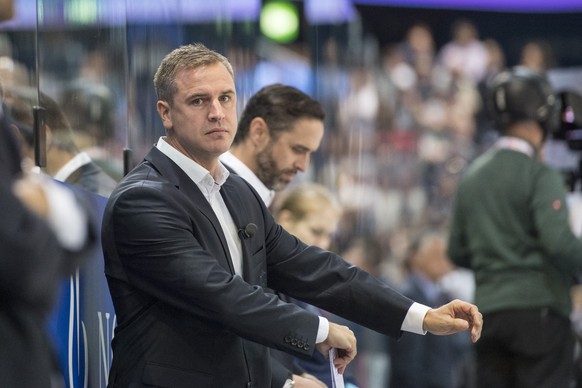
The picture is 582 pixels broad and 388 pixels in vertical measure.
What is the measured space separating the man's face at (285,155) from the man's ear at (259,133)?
2 centimetres

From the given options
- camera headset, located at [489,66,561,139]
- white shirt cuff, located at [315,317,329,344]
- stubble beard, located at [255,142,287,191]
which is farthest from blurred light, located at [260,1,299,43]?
white shirt cuff, located at [315,317,329,344]

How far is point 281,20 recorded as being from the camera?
747 cm

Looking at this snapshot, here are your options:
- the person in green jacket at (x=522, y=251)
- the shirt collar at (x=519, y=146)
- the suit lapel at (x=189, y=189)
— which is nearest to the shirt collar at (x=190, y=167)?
the suit lapel at (x=189, y=189)

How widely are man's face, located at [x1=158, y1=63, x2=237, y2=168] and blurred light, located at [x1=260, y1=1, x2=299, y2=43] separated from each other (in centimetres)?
373

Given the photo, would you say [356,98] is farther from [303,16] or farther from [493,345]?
[493,345]

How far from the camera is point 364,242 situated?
9.77 meters

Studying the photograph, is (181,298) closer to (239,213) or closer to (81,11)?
(239,213)

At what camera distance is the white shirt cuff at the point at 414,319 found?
137 inches

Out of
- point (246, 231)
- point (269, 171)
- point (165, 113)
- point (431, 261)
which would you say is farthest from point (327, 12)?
point (246, 231)

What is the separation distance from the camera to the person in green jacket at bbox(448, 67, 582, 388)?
5.79 meters

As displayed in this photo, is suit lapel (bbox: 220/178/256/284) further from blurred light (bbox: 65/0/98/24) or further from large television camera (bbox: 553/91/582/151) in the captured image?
large television camera (bbox: 553/91/582/151)

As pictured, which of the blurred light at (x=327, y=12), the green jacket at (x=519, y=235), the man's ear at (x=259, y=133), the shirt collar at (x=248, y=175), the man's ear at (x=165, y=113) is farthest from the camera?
the blurred light at (x=327, y=12)

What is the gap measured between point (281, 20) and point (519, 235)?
2376mm

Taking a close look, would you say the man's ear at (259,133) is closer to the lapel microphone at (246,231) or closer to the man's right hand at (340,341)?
the lapel microphone at (246,231)
